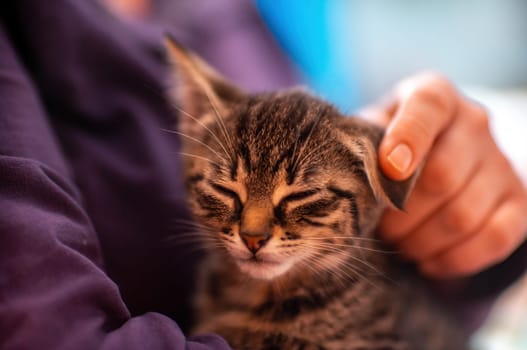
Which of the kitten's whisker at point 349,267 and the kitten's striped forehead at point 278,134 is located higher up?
the kitten's striped forehead at point 278,134

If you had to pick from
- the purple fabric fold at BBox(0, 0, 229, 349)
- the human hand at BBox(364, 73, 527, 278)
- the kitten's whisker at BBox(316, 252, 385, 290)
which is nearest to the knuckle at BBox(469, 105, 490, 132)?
the human hand at BBox(364, 73, 527, 278)

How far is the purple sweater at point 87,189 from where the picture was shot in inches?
23.1

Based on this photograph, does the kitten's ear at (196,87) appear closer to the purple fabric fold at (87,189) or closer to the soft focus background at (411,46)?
the purple fabric fold at (87,189)

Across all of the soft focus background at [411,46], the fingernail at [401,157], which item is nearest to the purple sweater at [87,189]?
the fingernail at [401,157]

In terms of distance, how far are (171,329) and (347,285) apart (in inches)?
18.0

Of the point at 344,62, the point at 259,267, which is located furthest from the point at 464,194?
the point at 344,62

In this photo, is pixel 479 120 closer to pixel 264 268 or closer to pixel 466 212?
pixel 466 212

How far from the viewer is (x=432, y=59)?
271cm

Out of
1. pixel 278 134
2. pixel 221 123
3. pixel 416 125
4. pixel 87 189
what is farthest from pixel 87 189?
pixel 416 125

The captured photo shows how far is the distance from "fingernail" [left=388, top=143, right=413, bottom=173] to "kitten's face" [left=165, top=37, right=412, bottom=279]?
34mm

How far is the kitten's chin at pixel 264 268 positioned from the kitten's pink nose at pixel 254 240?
46 mm

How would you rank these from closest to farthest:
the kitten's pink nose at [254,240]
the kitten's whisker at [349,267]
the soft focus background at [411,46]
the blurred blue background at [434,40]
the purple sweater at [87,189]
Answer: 1. the purple sweater at [87,189]
2. the kitten's pink nose at [254,240]
3. the kitten's whisker at [349,267]
4. the soft focus background at [411,46]
5. the blurred blue background at [434,40]

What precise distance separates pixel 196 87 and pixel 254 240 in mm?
392

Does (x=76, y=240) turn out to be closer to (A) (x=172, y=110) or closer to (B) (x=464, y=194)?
(A) (x=172, y=110)
